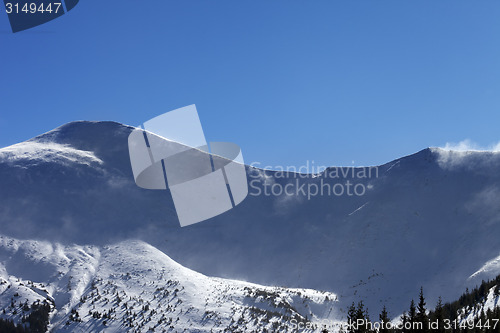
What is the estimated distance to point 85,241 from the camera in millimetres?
197750

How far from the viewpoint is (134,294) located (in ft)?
557

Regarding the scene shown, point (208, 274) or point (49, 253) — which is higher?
point (49, 253)

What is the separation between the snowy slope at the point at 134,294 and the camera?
15775cm

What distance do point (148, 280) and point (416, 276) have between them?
281ft

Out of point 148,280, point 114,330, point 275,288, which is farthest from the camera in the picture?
point 275,288

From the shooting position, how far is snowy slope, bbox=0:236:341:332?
157750 millimetres

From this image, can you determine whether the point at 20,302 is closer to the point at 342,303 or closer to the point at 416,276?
the point at 342,303

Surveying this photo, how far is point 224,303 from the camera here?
6747 inches

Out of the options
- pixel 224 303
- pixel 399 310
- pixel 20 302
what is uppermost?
pixel 20 302

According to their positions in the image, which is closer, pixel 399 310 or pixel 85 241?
pixel 399 310

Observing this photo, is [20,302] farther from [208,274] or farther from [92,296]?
[208,274]

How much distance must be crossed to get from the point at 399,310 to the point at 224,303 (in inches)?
2056

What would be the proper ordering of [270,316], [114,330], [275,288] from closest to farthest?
[114,330] < [270,316] < [275,288]

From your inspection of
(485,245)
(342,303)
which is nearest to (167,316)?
(342,303)
